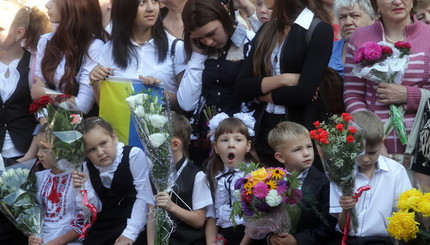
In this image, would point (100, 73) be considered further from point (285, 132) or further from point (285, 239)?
point (285, 239)

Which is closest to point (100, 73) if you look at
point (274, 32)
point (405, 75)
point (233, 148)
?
point (233, 148)

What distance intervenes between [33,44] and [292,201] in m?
3.33

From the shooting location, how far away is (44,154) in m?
6.46

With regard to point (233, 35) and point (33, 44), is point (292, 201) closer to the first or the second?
point (233, 35)

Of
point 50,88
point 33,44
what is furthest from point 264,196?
point 33,44

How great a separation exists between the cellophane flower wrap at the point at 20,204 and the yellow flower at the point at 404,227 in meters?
2.77

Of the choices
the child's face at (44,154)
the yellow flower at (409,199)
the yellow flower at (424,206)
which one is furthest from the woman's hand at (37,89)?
the yellow flower at (424,206)

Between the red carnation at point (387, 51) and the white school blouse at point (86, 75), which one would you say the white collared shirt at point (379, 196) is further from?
A: the white school blouse at point (86, 75)

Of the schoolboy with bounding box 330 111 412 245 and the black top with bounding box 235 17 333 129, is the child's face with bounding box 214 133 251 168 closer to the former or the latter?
the black top with bounding box 235 17 333 129

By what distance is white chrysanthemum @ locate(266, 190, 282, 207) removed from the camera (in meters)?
5.05

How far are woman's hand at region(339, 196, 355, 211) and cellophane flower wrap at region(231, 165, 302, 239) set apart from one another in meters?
0.30

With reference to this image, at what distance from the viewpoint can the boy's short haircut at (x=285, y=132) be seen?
5.64 metres

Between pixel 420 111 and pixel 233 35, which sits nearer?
pixel 420 111

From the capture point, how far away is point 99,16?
712cm
